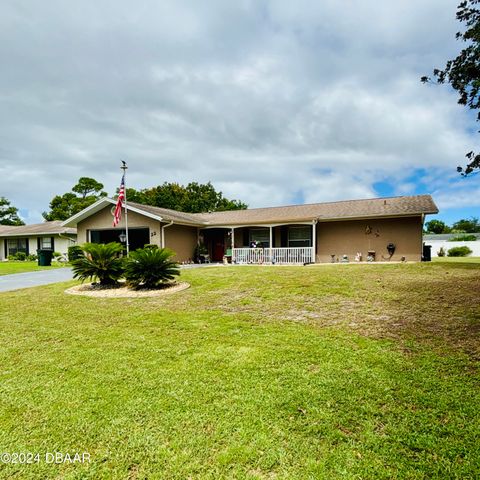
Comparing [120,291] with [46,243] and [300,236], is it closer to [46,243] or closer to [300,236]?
[300,236]

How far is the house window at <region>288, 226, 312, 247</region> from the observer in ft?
60.9

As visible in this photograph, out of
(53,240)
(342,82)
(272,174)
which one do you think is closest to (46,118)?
(53,240)

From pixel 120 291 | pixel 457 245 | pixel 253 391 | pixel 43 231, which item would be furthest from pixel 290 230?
pixel 43 231

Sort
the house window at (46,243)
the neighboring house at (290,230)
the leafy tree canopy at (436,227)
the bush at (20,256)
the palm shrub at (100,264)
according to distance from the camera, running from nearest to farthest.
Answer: the palm shrub at (100,264), the neighboring house at (290,230), the bush at (20,256), the house window at (46,243), the leafy tree canopy at (436,227)

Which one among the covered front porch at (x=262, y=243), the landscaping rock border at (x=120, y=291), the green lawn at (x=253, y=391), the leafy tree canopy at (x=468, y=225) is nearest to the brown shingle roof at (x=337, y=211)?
the covered front porch at (x=262, y=243)

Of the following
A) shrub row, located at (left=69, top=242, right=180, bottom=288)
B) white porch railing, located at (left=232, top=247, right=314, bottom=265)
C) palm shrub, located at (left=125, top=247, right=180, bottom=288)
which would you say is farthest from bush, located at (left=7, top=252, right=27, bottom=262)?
palm shrub, located at (left=125, top=247, right=180, bottom=288)

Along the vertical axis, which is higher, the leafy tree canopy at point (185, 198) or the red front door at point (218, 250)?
the leafy tree canopy at point (185, 198)

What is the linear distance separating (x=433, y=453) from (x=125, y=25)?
11.7 m

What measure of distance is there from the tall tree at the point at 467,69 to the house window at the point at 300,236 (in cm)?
923

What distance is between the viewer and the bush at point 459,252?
28.5 meters

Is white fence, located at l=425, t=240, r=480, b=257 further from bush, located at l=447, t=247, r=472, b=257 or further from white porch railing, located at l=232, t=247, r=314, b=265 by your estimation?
white porch railing, located at l=232, t=247, r=314, b=265

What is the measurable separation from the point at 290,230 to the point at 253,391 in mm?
16164

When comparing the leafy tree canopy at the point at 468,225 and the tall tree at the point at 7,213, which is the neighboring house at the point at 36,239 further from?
the leafy tree canopy at the point at 468,225

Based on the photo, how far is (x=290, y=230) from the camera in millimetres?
19156
